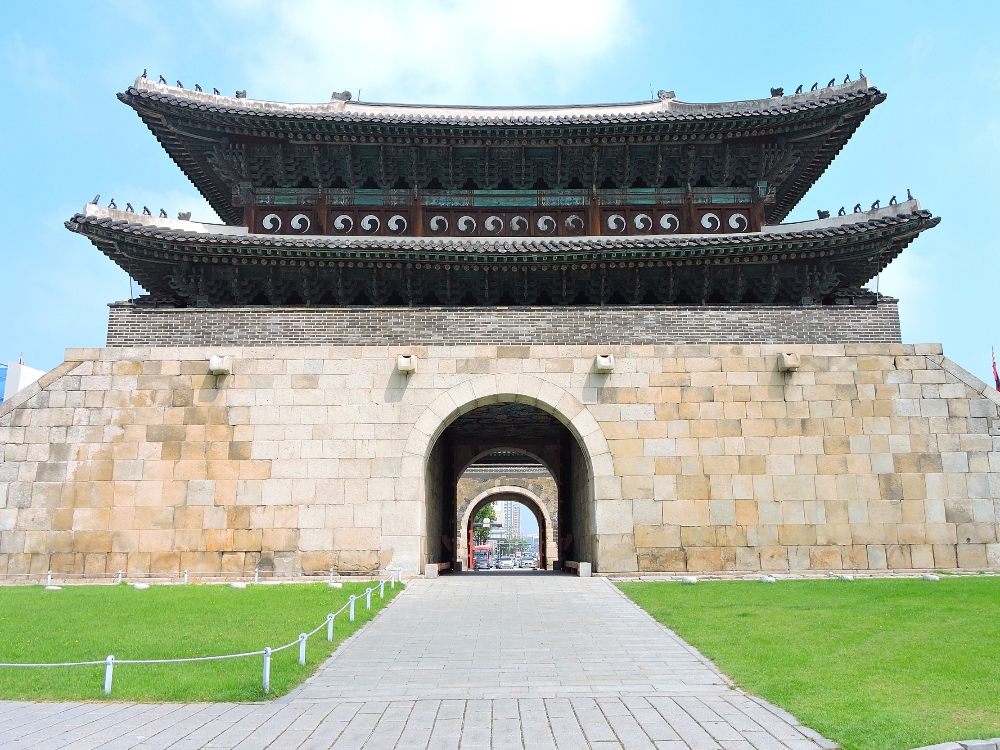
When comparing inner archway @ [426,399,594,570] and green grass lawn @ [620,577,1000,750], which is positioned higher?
inner archway @ [426,399,594,570]

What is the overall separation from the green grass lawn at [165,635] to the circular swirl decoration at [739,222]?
13.3 m

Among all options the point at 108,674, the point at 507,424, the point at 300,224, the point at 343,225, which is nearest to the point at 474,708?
the point at 108,674

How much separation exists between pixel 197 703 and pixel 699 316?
14003 mm

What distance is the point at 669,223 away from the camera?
69.4 ft

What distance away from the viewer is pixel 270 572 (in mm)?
16500

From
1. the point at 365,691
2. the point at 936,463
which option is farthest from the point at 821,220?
the point at 365,691

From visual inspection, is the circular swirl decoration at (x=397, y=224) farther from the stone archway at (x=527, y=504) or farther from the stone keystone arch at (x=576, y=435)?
the stone archway at (x=527, y=504)

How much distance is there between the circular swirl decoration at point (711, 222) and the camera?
21.1 m

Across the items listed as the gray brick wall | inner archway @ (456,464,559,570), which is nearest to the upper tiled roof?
the gray brick wall

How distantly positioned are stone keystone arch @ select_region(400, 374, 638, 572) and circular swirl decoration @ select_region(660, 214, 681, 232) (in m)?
6.45

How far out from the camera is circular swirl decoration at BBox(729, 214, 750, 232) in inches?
834

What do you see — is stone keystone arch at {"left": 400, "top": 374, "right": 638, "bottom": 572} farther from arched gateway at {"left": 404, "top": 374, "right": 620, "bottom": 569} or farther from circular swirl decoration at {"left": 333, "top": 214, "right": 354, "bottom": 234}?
circular swirl decoration at {"left": 333, "top": 214, "right": 354, "bottom": 234}

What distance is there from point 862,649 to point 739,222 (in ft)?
48.2

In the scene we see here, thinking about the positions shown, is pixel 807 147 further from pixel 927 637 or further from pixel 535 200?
pixel 927 637
